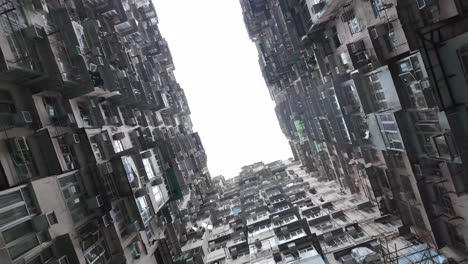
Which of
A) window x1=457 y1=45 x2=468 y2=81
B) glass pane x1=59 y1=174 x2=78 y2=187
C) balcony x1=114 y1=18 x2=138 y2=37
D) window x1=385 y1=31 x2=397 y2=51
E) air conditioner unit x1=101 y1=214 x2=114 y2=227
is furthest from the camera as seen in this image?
balcony x1=114 y1=18 x2=138 y2=37

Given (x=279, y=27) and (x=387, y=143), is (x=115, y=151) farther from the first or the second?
(x=279, y=27)

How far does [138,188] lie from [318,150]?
98.6 ft

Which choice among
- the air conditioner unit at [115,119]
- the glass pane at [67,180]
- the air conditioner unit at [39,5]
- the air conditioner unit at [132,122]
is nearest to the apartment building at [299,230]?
the air conditioner unit at [132,122]

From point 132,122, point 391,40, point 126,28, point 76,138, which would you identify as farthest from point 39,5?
point 391,40

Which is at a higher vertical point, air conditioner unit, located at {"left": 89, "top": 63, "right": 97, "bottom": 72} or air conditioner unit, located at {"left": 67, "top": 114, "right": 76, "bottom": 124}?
air conditioner unit, located at {"left": 89, "top": 63, "right": 97, "bottom": 72}

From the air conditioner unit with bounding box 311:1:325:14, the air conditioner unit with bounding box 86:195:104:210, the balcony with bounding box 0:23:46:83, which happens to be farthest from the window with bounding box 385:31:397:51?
the balcony with bounding box 0:23:46:83

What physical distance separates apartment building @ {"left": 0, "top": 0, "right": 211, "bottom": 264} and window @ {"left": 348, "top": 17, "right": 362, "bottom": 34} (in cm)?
1935

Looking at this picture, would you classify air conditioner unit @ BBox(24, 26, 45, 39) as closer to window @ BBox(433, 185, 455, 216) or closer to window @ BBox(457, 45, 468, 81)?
window @ BBox(457, 45, 468, 81)

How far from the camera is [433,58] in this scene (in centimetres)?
1578

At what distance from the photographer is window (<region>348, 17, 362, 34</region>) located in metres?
25.8

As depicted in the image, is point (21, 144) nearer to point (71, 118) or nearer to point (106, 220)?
point (71, 118)

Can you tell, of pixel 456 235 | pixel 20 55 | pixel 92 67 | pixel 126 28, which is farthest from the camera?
pixel 126 28

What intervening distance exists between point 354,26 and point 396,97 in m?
7.39

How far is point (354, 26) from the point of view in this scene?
26.6 meters
